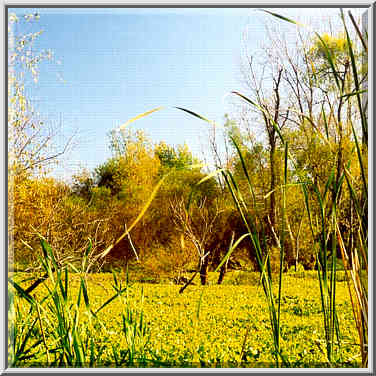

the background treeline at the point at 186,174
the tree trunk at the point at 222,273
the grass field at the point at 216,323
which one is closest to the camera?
the grass field at the point at 216,323

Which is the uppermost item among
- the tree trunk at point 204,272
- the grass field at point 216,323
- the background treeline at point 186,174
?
the background treeline at point 186,174

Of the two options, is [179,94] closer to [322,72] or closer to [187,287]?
[322,72]

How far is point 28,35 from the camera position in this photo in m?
2.67

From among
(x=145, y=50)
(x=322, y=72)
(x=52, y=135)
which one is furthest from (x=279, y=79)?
(x=52, y=135)

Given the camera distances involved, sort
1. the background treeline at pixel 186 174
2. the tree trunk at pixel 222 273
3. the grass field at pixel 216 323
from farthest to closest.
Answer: the tree trunk at pixel 222 273 < the background treeline at pixel 186 174 < the grass field at pixel 216 323

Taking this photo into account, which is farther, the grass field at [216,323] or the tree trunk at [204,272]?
the tree trunk at [204,272]

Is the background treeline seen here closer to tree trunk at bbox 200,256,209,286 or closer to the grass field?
tree trunk at bbox 200,256,209,286

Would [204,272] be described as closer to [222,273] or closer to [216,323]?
[222,273]

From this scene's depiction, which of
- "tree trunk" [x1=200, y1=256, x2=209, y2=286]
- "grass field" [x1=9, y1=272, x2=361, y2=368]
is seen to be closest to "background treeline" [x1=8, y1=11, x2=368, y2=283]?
"tree trunk" [x1=200, y1=256, x2=209, y2=286]

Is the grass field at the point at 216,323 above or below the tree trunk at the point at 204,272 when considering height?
below

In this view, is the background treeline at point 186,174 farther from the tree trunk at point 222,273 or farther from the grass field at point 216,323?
the grass field at point 216,323

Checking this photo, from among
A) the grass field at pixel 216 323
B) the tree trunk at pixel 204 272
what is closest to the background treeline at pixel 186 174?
the tree trunk at pixel 204 272

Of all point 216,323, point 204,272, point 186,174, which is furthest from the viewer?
point 204,272

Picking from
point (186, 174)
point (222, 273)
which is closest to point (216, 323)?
point (222, 273)
